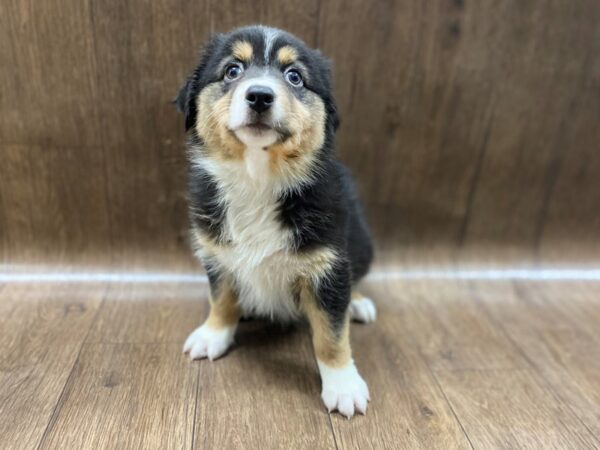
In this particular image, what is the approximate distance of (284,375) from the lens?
1765 mm

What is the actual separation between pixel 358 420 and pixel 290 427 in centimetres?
23

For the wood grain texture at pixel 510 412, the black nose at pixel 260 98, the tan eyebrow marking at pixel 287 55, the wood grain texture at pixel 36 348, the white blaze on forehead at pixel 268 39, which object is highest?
the white blaze on forehead at pixel 268 39

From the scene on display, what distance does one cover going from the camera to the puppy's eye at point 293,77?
1590 mm

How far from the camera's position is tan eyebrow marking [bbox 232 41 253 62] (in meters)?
1.56

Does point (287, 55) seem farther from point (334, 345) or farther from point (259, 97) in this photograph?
point (334, 345)

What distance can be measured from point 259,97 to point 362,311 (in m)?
1.12

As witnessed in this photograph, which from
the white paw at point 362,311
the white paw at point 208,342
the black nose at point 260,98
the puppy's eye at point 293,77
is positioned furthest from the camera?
the white paw at point 362,311

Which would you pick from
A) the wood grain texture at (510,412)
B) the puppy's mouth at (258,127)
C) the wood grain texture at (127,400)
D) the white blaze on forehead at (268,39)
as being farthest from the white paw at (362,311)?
the white blaze on forehead at (268,39)

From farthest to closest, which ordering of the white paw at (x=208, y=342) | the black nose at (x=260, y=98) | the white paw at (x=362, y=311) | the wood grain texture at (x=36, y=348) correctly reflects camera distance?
the white paw at (x=362, y=311)
the white paw at (x=208, y=342)
the wood grain texture at (x=36, y=348)
the black nose at (x=260, y=98)

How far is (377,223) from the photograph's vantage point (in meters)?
2.44

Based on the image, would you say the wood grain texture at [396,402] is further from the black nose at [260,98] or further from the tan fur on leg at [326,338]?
the black nose at [260,98]

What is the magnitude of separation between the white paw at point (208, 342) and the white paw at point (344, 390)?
404 mm

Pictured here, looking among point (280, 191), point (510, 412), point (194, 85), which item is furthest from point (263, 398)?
point (194, 85)

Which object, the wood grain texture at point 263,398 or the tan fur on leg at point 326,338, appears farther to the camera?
Result: the tan fur on leg at point 326,338
